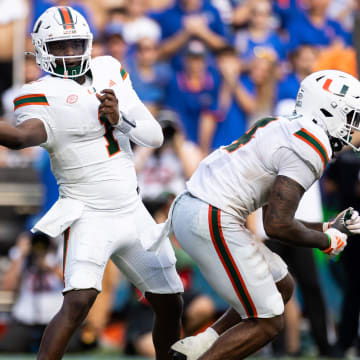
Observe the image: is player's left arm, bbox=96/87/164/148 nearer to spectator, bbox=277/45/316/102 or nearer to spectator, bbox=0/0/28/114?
spectator, bbox=277/45/316/102

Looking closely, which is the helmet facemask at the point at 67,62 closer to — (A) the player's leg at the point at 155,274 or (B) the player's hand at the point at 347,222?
(A) the player's leg at the point at 155,274

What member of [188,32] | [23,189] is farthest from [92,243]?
[188,32]

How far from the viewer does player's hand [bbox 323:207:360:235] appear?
4.42 metres

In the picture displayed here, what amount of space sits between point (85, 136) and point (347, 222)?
1429 millimetres

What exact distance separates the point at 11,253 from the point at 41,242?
2.70 feet

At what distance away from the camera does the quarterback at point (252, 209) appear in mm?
4254

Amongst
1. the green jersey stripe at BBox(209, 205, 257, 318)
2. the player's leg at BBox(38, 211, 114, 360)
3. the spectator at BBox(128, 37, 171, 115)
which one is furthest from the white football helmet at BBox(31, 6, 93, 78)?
the spectator at BBox(128, 37, 171, 115)

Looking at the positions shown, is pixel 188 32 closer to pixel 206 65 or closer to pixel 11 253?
pixel 206 65

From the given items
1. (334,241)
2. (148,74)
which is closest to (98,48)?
(148,74)

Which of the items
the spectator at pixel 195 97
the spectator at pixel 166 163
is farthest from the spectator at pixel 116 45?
the spectator at pixel 166 163

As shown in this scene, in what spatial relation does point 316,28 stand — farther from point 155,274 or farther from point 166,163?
point 155,274

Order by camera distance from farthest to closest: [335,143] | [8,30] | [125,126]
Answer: [8,30], [125,126], [335,143]

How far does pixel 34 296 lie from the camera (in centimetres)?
704

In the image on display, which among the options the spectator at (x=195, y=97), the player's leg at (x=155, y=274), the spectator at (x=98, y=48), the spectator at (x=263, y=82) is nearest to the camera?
the player's leg at (x=155, y=274)
